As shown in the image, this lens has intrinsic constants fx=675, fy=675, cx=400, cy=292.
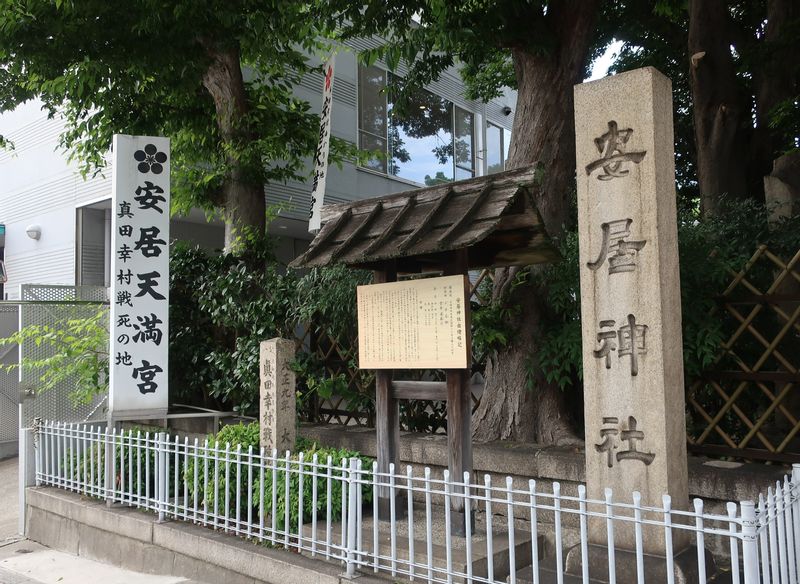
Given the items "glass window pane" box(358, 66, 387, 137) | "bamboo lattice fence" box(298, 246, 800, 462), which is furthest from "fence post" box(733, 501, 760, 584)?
"glass window pane" box(358, 66, 387, 137)

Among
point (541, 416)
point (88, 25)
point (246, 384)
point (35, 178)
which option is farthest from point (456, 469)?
point (35, 178)

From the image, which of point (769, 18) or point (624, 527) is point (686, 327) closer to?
point (624, 527)

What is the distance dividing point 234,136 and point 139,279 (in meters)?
3.22

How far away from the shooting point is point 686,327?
577cm

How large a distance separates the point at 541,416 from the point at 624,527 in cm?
239

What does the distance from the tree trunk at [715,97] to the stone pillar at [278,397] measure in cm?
777

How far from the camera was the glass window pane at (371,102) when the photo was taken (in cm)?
1847

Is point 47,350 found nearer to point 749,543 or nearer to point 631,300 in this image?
point 631,300

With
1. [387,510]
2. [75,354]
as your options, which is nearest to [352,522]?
[387,510]

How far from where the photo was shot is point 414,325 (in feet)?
18.1

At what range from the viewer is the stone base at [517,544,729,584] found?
4.17 metres

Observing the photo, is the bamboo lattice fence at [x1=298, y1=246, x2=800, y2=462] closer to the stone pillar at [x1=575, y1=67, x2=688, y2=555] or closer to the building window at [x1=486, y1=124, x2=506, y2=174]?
the stone pillar at [x1=575, y1=67, x2=688, y2=555]

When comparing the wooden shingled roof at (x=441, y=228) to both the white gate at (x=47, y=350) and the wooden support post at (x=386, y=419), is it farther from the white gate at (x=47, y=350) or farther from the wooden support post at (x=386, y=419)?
the white gate at (x=47, y=350)

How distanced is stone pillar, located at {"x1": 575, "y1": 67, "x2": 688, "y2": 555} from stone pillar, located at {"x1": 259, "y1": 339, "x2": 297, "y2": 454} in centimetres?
302
